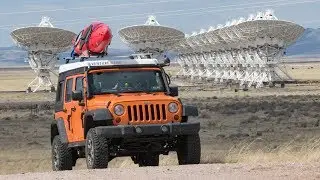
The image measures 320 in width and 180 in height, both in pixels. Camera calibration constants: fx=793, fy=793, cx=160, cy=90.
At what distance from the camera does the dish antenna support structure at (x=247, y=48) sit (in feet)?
314

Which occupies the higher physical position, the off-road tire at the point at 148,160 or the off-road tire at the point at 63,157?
the off-road tire at the point at 63,157

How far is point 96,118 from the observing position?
13734 mm

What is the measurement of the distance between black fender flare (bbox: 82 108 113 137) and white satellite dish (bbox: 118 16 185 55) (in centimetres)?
8022

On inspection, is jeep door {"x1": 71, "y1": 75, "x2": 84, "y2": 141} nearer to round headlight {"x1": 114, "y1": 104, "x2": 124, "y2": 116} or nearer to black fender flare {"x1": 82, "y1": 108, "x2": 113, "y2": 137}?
black fender flare {"x1": 82, "y1": 108, "x2": 113, "y2": 137}

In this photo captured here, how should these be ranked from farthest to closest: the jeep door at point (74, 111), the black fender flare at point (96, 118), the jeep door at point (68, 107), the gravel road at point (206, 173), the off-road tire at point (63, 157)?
the off-road tire at point (63, 157)
the jeep door at point (68, 107)
the jeep door at point (74, 111)
the black fender flare at point (96, 118)
the gravel road at point (206, 173)

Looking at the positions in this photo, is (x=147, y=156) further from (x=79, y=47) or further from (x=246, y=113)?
(x=246, y=113)

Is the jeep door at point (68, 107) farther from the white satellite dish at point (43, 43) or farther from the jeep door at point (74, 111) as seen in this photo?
the white satellite dish at point (43, 43)

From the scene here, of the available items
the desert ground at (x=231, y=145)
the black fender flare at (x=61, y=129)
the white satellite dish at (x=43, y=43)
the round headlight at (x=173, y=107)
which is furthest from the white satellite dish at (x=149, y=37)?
the round headlight at (x=173, y=107)

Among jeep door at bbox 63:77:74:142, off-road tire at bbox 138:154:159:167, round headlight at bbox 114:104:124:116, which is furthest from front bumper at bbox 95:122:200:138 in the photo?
off-road tire at bbox 138:154:159:167

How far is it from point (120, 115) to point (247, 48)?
94011mm

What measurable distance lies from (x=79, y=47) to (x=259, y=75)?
90.3 meters

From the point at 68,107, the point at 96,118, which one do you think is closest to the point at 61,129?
the point at 68,107

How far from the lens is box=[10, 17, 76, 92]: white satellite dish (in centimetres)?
9347

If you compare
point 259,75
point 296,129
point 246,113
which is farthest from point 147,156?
point 259,75
